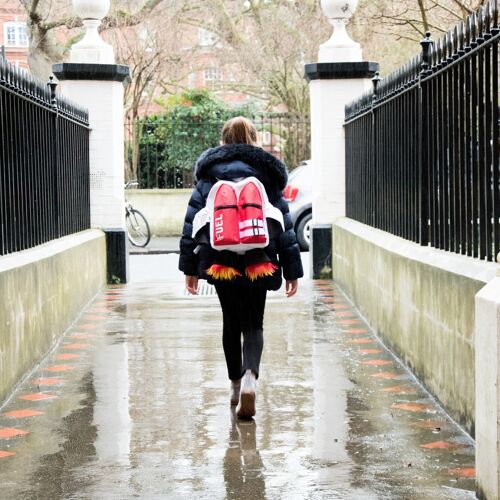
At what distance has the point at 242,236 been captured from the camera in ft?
20.8

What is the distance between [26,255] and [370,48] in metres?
20.4

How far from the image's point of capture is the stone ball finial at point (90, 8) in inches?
561

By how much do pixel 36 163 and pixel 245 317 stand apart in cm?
336

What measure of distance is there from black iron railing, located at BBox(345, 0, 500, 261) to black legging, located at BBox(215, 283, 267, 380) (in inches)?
47.7

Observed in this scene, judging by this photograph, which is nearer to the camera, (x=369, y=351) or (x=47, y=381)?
(x=47, y=381)

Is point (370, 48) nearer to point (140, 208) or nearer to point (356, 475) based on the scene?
point (140, 208)

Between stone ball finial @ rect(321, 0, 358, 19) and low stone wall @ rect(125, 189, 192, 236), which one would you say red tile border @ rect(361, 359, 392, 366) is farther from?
low stone wall @ rect(125, 189, 192, 236)

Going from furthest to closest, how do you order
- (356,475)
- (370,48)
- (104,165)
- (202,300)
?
(370,48)
(104,165)
(202,300)
(356,475)

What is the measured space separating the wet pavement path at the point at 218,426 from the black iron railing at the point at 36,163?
1.01m

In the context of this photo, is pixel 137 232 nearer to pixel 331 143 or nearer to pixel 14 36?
pixel 331 143

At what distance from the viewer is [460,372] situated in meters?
6.09

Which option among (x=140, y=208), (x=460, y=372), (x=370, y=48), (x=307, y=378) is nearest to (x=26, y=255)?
(x=307, y=378)

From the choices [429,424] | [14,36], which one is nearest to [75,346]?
[429,424]

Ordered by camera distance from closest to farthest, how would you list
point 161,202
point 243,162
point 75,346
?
point 243,162, point 75,346, point 161,202
